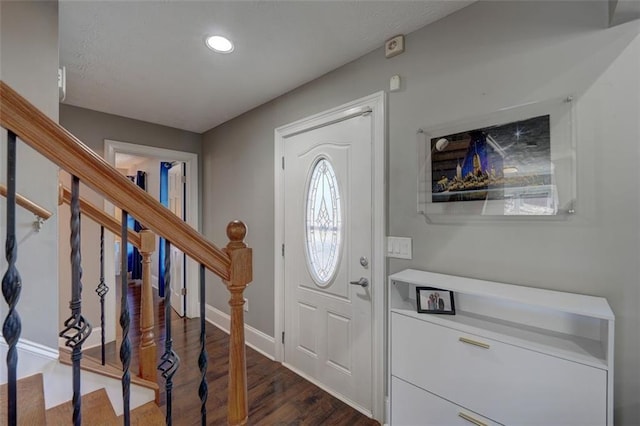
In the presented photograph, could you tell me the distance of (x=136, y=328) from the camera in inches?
131

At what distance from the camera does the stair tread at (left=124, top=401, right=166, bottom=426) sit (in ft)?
4.61

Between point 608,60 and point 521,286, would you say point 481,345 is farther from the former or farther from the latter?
point 608,60

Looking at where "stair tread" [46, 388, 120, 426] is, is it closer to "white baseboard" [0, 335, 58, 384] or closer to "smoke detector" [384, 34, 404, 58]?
"white baseboard" [0, 335, 58, 384]

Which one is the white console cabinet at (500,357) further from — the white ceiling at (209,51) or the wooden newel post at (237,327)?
the white ceiling at (209,51)

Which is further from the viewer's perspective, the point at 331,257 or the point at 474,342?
the point at 331,257

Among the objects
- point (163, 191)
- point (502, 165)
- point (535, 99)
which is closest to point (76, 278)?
point (502, 165)

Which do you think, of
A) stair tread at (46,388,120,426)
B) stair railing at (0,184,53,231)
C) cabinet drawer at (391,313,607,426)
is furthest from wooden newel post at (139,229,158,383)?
cabinet drawer at (391,313,607,426)

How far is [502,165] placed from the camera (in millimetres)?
1403

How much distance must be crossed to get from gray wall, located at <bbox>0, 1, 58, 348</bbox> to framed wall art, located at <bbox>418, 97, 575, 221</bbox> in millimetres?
2035

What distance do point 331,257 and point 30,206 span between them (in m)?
1.76

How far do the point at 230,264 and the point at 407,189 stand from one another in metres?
1.19

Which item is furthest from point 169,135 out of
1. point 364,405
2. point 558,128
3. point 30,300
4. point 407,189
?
point 558,128

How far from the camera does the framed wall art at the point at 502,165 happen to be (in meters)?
1.26

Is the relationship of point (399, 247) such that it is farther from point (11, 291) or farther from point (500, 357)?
point (11, 291)
